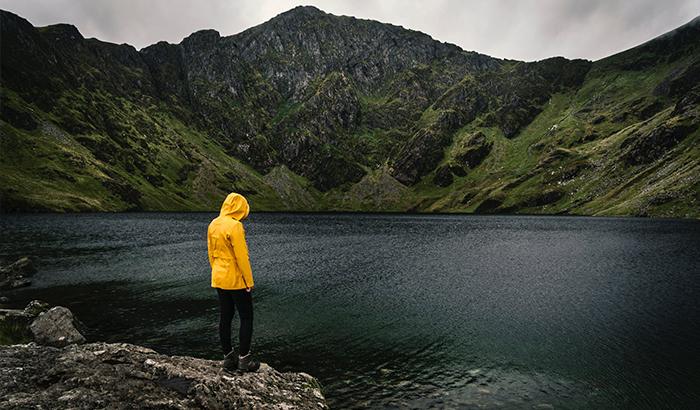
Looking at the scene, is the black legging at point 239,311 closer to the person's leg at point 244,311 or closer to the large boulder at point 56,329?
the person's leg at point 244,311

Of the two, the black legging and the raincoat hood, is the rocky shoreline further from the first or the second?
the raincoat hood

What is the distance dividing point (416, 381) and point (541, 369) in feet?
26.8

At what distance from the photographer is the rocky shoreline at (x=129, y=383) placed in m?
10.4

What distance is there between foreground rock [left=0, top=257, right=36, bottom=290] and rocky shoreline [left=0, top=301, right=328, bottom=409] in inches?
1784

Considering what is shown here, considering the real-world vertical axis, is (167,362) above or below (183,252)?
above

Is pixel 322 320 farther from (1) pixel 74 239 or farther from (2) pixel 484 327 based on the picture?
(1) pixel 74 239

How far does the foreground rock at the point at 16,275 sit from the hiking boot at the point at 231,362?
49682mm

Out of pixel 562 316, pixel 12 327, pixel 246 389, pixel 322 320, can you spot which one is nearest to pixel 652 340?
pixel 562 316

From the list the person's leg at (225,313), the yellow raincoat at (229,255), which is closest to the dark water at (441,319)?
the person's leg at (225,313)

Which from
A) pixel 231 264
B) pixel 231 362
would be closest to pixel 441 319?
pixel 231 362

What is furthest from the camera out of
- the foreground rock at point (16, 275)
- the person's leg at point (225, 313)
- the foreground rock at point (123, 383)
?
the foreground rock at point (16, 275)

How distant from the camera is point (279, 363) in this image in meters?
24.9

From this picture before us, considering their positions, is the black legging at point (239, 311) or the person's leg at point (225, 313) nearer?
the black legging at point (239, 311)

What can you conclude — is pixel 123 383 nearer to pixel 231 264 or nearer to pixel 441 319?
pixel 231 264
